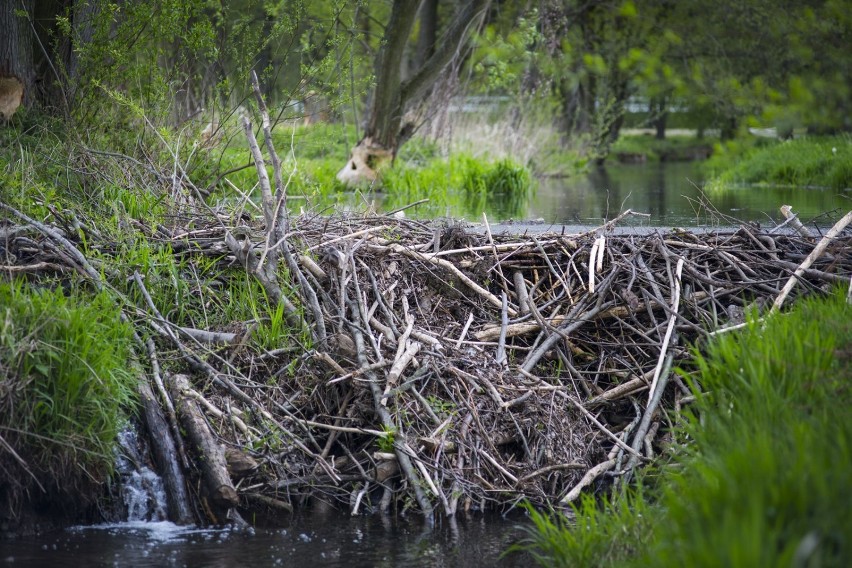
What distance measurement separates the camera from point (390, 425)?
547 centimetres

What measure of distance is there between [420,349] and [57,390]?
203 cm

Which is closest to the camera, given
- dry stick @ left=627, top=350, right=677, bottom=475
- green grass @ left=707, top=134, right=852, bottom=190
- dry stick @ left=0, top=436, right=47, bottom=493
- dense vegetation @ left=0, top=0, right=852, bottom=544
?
dense vegetation @ left=0, top=0, right=852, bottom=544

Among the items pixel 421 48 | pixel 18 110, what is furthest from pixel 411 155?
pixel 18 110

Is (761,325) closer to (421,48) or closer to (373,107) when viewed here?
(373,107)

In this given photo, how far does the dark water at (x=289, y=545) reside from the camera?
15.0ft

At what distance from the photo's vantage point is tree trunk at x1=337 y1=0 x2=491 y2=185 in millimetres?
14602

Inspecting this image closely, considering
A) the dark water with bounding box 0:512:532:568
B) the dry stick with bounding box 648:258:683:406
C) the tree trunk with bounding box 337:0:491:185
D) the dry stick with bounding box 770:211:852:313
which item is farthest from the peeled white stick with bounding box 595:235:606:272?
the tree trunk with bounding box 337:0:491:185

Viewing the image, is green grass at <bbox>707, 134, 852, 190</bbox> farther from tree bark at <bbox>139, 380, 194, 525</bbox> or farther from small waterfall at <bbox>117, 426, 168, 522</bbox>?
small waterfall at <bbox>117, 426, 168, 522</bbox>

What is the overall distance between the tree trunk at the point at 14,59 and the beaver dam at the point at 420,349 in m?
2.73

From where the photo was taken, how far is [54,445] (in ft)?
15.8

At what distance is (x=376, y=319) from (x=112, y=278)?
160cm

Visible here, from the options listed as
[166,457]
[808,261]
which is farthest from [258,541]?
[808,261]

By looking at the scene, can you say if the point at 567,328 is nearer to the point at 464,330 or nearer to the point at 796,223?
the point at 464,330

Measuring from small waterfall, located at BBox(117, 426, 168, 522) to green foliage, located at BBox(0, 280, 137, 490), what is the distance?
0.15m
